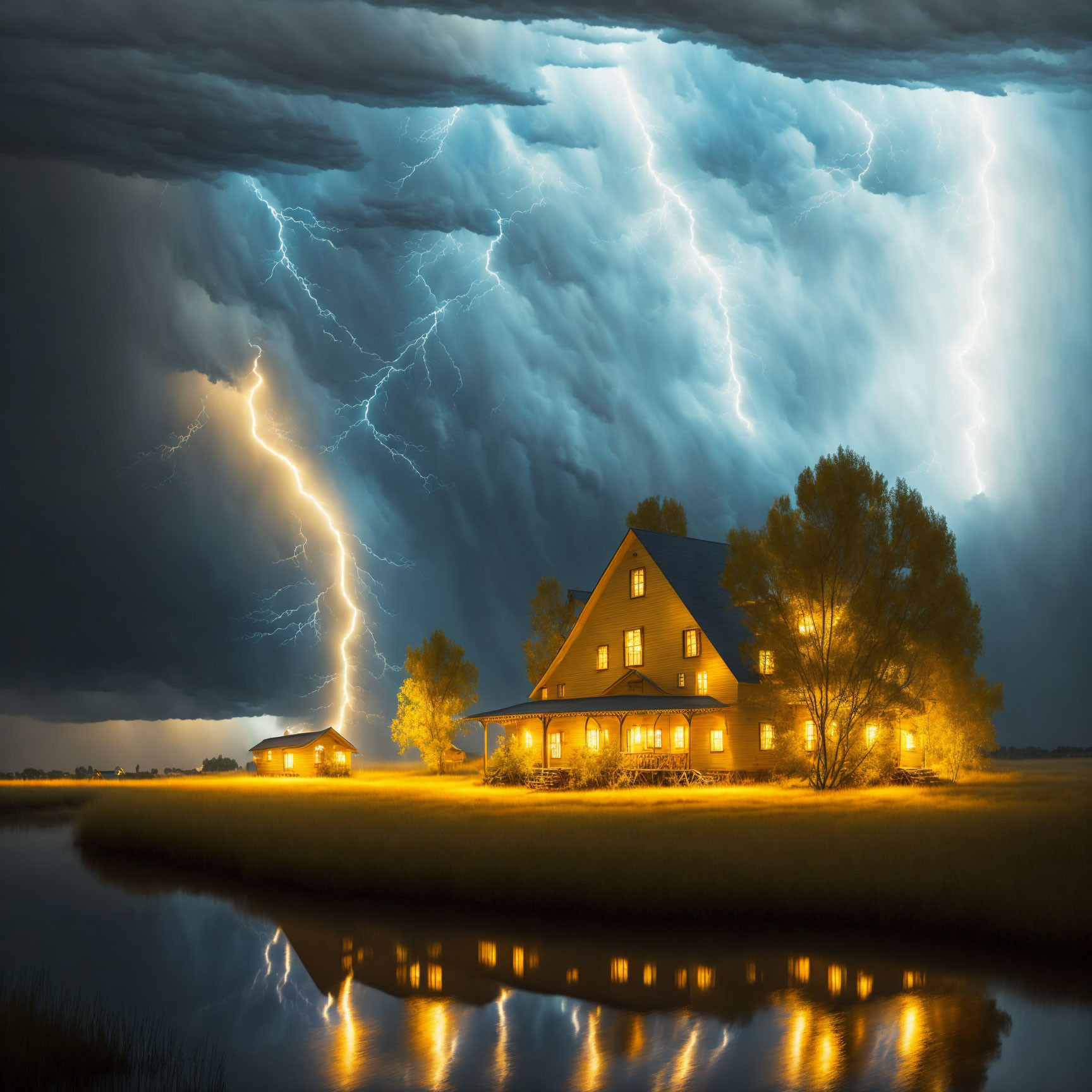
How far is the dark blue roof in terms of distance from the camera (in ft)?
122

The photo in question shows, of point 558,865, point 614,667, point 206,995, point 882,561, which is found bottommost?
point 206,995

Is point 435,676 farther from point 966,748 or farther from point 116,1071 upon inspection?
point 116,1071

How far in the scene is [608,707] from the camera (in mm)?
36062

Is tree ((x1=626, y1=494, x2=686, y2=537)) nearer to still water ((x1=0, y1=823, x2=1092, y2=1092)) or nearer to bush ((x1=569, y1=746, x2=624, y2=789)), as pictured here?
bush ((x1=569, y1=746, x2=624, y2=789))

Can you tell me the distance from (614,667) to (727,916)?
27.5 metres

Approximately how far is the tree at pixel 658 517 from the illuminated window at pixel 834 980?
135 ft

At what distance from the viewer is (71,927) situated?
1559cm

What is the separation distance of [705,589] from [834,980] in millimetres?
30055

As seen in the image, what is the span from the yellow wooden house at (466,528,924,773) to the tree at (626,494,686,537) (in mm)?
7143

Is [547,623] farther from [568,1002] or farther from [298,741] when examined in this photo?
[568,1002]

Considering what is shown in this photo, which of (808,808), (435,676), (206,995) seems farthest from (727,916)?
(435,676)

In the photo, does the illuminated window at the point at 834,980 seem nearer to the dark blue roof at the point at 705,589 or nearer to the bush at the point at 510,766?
the dark blue roof at the point at 705,589

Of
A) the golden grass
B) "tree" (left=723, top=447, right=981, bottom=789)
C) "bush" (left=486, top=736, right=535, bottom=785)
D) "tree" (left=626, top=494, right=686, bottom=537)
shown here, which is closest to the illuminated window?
the golden grass

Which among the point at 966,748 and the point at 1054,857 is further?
the point at 966,748
